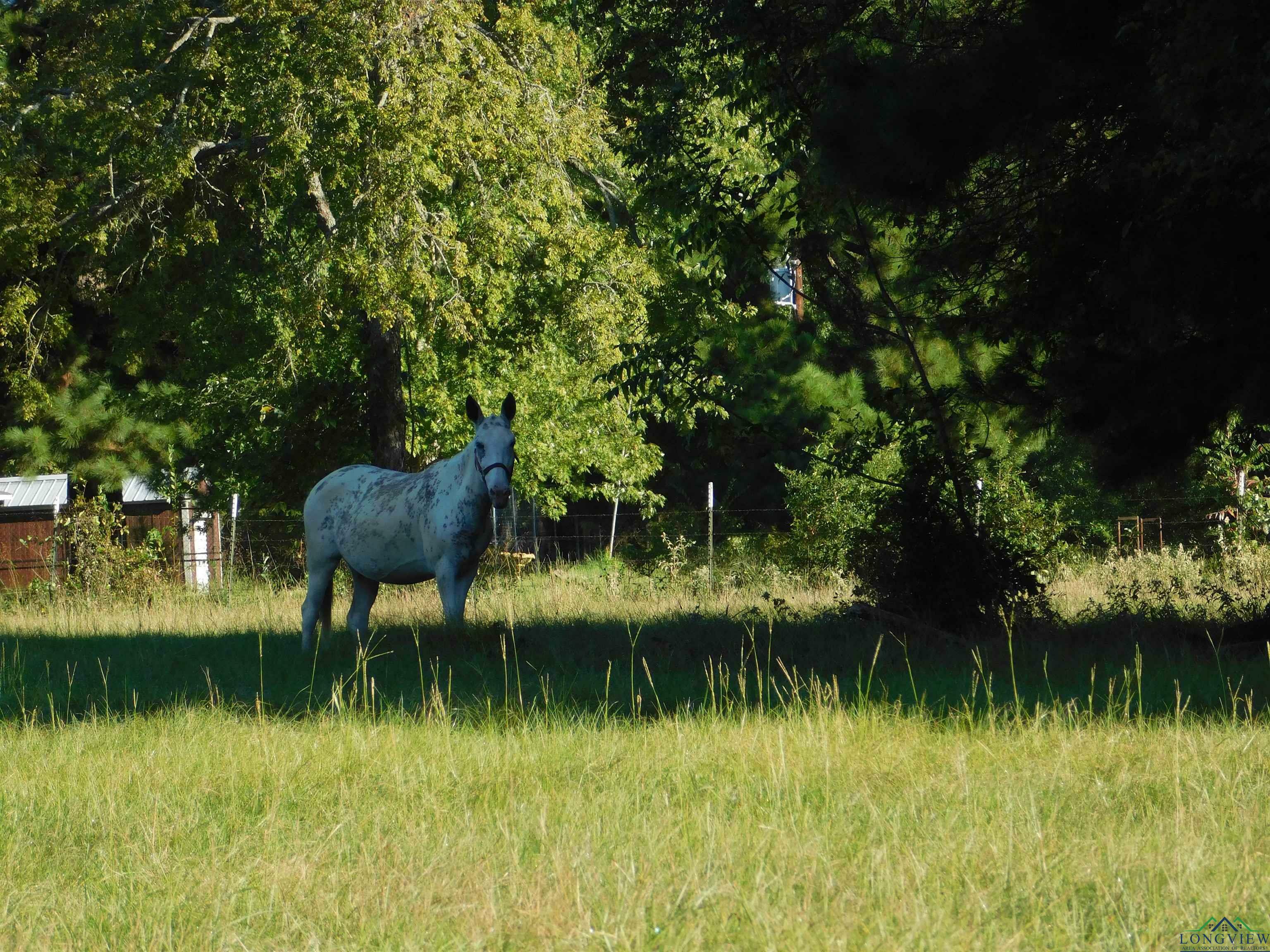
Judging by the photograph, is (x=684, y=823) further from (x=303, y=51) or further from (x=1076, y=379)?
(x=303, y=51)

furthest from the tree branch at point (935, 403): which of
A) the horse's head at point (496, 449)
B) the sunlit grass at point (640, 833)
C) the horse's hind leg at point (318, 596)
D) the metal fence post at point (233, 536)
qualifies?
the metal fence post at point (233, 536)

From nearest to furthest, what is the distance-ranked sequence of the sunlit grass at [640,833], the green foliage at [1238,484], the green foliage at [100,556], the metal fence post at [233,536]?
1. the sunlit grass at [640,833]
2. the green foliage at [1238,484]
3. the metal fence post at [233,536]
4. the green foliage at [100,556]

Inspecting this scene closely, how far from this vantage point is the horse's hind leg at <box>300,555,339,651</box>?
11.4 meters

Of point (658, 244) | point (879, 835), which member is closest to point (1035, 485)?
point (658, 244)

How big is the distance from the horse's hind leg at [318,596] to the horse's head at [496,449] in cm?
221

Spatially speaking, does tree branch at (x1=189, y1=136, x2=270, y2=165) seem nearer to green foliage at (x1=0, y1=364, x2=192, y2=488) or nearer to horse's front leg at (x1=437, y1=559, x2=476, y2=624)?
horse's front leg at (x1=437, y1=559, x2=476, y2=624)

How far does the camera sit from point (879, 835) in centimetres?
449

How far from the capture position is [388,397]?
844 inches

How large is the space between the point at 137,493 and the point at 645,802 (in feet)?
109

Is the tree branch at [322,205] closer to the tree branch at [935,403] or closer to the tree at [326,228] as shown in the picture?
the tree at [326,228]

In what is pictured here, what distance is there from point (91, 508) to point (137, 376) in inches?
506

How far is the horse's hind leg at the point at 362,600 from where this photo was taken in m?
11.6

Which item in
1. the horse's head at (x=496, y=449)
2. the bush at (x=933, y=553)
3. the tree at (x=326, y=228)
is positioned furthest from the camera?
the tree at (x=326, y=228)

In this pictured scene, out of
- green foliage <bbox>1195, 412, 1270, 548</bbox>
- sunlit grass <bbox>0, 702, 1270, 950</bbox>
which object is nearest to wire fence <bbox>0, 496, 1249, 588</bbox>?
green foliage <bbox>1195, 412, 1270, 548</bbox>
